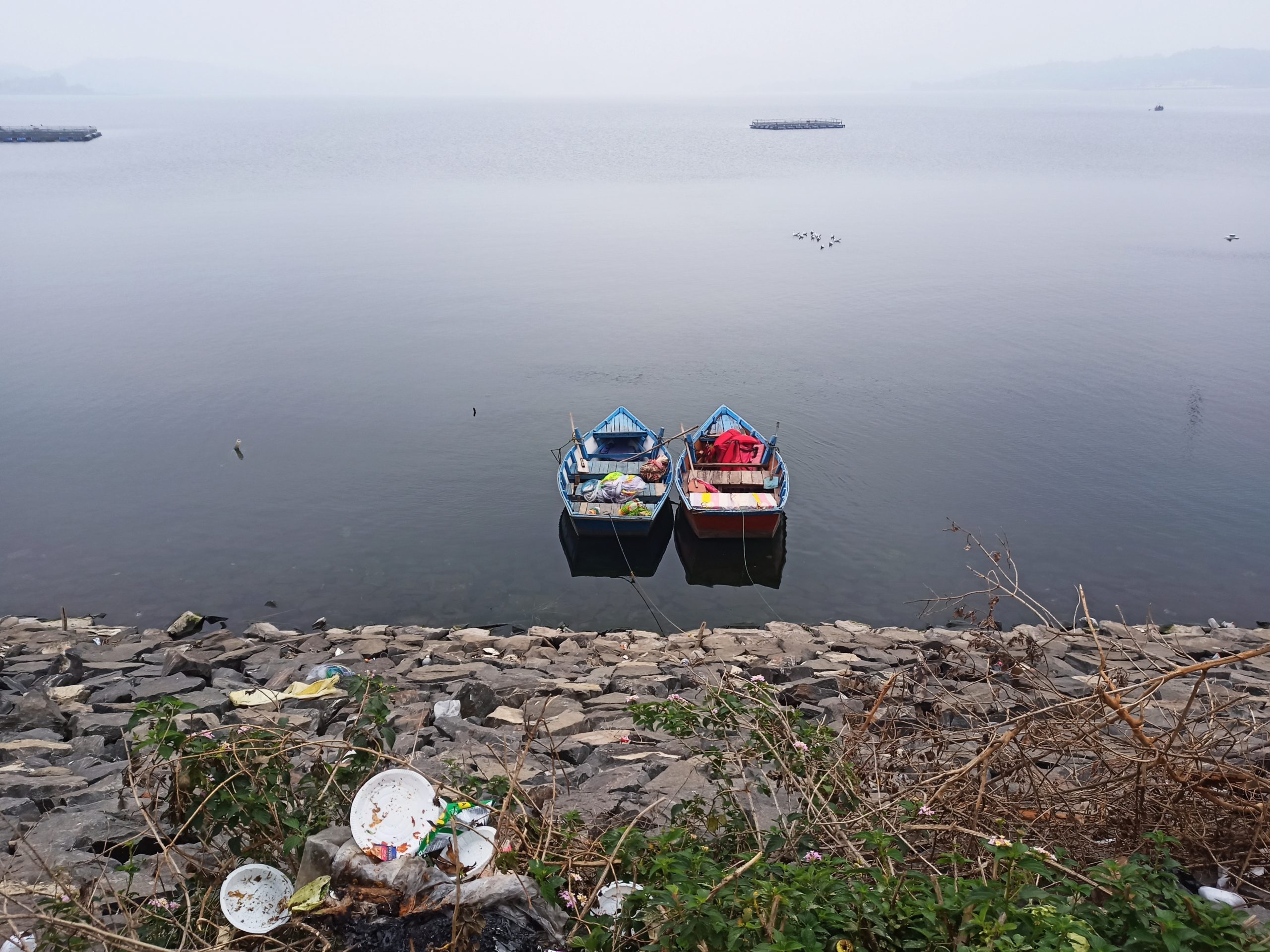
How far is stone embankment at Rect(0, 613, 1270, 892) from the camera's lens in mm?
6770

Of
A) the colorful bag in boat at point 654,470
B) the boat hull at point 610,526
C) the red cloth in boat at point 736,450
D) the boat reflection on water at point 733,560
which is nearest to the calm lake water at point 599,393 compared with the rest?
the boat reflection on water at point 733,560

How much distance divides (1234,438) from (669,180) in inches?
2332

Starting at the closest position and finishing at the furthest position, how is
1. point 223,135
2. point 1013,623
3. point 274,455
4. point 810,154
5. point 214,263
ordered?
point 1013,623
point 274,455
point 214,263
point 810,154
point 223,135

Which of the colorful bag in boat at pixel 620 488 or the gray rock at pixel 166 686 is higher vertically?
the gray rock at pixel 166 686

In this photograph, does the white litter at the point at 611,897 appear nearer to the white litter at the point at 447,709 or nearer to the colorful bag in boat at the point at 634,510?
the white litter at the point at 447,709

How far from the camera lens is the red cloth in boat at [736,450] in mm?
18641

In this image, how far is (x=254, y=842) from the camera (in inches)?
192

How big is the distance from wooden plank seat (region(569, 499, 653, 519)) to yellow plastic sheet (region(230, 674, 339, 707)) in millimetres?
7352

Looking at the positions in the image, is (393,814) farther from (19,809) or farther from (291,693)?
(291,693)

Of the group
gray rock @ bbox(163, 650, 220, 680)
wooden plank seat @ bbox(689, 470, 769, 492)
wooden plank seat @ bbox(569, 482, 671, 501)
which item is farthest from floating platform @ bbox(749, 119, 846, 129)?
gray rock @ bbox(163, 650, 220, 680)

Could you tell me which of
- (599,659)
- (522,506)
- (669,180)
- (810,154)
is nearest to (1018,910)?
(599,659)

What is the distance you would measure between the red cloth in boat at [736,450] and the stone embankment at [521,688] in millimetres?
5108

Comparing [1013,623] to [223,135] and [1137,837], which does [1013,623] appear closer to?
[1137,837]

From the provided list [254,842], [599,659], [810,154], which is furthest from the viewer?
[810,154]
